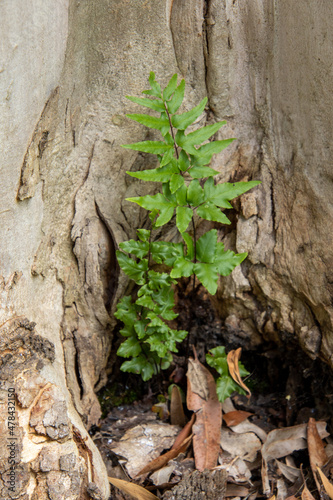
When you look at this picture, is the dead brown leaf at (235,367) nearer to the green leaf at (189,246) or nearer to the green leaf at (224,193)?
the green leaf at (189,246)

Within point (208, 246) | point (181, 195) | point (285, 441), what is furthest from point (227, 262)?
point (285, 441)

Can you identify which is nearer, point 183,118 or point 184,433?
point 183,118

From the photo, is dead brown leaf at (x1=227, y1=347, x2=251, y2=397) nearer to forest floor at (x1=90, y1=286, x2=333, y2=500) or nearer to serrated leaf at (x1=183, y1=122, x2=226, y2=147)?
forest floor at (x1=90, y1=286, x2=333, y2=500)

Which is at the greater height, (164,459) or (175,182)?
(175,182)

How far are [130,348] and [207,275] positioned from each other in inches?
36.7

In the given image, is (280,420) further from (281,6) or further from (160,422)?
(281,6)

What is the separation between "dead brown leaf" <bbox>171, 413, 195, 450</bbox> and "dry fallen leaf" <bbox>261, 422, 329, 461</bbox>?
539mm

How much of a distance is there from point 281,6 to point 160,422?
318 cm

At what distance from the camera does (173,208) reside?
8.87ft

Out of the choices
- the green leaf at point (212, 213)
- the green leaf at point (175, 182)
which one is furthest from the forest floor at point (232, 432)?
the green leaf at point (175, 182)

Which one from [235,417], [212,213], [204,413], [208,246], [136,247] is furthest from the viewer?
[235,417]

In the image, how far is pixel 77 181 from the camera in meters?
2.97

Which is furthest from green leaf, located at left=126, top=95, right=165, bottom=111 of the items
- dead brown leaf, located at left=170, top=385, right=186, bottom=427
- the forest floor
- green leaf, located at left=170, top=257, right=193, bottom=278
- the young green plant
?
dead brown leaf, located at left=170, top=385, right=186, bottom=427

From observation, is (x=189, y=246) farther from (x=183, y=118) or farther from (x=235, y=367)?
(x=235, y=367)
